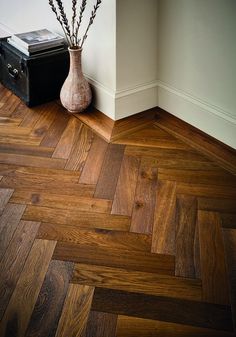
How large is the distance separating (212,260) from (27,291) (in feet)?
1.89

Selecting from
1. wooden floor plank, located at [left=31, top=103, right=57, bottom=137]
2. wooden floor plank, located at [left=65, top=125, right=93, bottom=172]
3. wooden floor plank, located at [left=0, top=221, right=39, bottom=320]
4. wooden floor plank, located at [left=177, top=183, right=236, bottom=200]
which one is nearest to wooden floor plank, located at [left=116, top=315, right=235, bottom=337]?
wooden floor plank, located at [left=0, top=221, right=39, bottom=320]

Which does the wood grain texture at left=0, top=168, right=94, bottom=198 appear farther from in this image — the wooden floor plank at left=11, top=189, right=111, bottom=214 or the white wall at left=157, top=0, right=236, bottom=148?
the white wall at left=157, top=0, right=236, bottom=148

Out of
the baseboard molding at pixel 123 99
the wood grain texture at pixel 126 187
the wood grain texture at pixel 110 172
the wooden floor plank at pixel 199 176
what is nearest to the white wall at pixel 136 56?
the baseboard molding at pixel 123 99

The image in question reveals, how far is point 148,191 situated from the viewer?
1.55m

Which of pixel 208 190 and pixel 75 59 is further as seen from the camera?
pixel 75 59

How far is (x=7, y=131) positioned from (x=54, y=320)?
1.09 meters

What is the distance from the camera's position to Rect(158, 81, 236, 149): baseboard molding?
1.76 m

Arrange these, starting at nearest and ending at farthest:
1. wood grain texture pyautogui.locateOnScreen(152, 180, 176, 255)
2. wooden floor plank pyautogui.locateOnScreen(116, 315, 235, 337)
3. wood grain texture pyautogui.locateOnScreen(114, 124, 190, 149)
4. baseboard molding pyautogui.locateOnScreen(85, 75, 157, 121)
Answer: wooden floor plank pyautogui.locateOnScreen(116, 315, 235, 337), wood grain texture pyautogui.locateOnScreen(152, 180, 176, 255), wood grain texture pyautogui.locateOnScreen(114, 124, 190, 149), baseboard molding pyautogui.locateOnScreen(85, 75, 157, 121)

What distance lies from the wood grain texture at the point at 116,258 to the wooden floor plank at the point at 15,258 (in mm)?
106

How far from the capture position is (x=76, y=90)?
194cm

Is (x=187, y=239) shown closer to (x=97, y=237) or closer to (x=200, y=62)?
(x=97, y=237)

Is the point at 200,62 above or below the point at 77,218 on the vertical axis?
above

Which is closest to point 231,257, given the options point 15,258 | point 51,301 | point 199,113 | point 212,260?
point 212,260

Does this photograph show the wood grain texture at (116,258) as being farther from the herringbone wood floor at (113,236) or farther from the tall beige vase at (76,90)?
the tall beige vase at (76,90)
